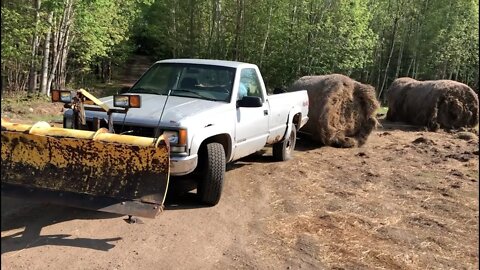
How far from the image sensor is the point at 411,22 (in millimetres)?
31953

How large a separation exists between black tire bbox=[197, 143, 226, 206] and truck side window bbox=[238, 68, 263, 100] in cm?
127

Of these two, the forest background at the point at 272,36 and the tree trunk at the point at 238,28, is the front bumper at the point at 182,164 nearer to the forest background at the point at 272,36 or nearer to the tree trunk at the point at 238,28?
the forest background at the point at 272,36

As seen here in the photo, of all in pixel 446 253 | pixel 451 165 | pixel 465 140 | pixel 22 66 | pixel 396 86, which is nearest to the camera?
pixel 446 253

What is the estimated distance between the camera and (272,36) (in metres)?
27.7

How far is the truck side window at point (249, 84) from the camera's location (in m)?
7.02

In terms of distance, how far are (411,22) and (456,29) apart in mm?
3242

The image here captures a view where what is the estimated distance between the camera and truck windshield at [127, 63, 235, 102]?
6.66 meters

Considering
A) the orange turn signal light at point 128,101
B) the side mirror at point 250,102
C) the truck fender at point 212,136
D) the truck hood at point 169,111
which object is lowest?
the truck fender at point 212,136

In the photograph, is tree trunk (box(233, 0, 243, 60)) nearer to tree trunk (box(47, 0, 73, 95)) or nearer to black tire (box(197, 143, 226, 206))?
tree trunk (box(47, 0, 73, 95))

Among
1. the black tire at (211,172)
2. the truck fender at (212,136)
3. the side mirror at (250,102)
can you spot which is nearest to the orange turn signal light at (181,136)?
the truck fender at (212,136)

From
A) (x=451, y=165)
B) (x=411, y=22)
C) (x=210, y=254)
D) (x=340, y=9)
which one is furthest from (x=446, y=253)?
(x=411, y=22)

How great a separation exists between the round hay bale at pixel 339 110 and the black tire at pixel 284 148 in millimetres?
1532

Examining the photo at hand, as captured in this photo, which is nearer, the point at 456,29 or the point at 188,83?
the point at 188,83

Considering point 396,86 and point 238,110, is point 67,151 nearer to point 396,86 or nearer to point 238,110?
point 238,110
